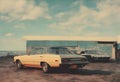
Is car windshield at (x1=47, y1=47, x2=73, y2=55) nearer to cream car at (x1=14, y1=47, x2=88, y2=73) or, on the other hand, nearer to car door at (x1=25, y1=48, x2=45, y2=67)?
Answer: cream car at (x1=14, y1=47, x2=88, y2=73)

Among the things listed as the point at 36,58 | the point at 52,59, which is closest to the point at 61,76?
the point at 52,59

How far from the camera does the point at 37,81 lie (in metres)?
12.6

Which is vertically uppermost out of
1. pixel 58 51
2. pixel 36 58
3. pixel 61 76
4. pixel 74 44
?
pixel 74 44

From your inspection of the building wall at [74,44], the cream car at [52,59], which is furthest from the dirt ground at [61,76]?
the building wall at [74,44]

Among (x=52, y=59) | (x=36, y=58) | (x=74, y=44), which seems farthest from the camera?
(x=74, y=44)

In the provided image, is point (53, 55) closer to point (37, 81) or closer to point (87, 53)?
point (37, 81)

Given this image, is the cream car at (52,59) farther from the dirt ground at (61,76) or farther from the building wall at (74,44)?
the building wall at (74,44)

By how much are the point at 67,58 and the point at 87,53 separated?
13983 millimetres

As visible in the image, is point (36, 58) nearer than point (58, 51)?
No

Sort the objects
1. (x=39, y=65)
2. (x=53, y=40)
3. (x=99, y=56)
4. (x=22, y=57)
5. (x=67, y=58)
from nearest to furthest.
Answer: (x=67, y=58) < (x=39, y=65) < (x=22, y=57) < (x=99, y=56) < (x=53, y=40)

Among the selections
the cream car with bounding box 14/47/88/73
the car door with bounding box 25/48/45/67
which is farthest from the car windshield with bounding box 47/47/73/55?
the car door with bounding box 25/48/45/67

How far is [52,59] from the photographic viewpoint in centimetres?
1555

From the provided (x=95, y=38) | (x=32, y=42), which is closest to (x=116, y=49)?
(x=95, y=38)

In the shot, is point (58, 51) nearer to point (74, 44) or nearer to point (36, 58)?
point (36, 58)
